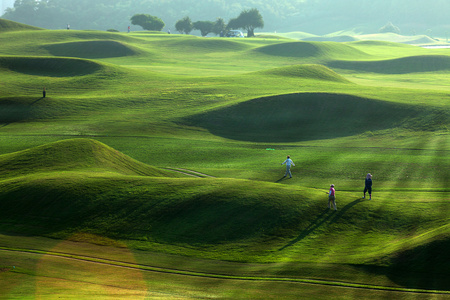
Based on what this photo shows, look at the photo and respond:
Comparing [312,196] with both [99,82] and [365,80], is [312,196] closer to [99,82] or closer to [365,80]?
[99,82]

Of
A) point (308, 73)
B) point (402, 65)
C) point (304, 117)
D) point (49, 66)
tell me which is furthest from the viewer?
point (402, 65)

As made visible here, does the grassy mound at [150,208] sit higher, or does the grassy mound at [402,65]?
the grassy mound at [402,65]

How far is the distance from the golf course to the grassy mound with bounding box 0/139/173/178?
160mm

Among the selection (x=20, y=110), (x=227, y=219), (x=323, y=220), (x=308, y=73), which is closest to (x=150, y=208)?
(x=227, y=219)

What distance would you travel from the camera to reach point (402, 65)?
127 m

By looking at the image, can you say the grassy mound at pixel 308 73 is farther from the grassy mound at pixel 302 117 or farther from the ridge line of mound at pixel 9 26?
the ridge line of mound at pixel 9 26

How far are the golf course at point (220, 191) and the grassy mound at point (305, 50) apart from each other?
173 ft

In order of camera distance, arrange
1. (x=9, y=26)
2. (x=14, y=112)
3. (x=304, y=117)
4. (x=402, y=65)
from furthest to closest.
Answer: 1. (x=9, y=26)
2. (x=402, y=65)
3. (x=14, y=112)
4. (x=304, y=117)

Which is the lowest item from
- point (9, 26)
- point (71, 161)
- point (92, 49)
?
point (71, 161)

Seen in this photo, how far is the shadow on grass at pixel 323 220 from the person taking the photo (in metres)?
25.9

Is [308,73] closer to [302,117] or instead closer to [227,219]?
[302,117]

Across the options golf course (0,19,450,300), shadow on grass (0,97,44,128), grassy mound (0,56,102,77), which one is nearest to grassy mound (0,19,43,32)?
grassy mound (0,56,102,77)

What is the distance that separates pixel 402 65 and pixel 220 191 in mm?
111974

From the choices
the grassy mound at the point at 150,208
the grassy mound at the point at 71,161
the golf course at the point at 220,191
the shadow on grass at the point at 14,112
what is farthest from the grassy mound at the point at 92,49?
the grassy mound at the point at 150,208
